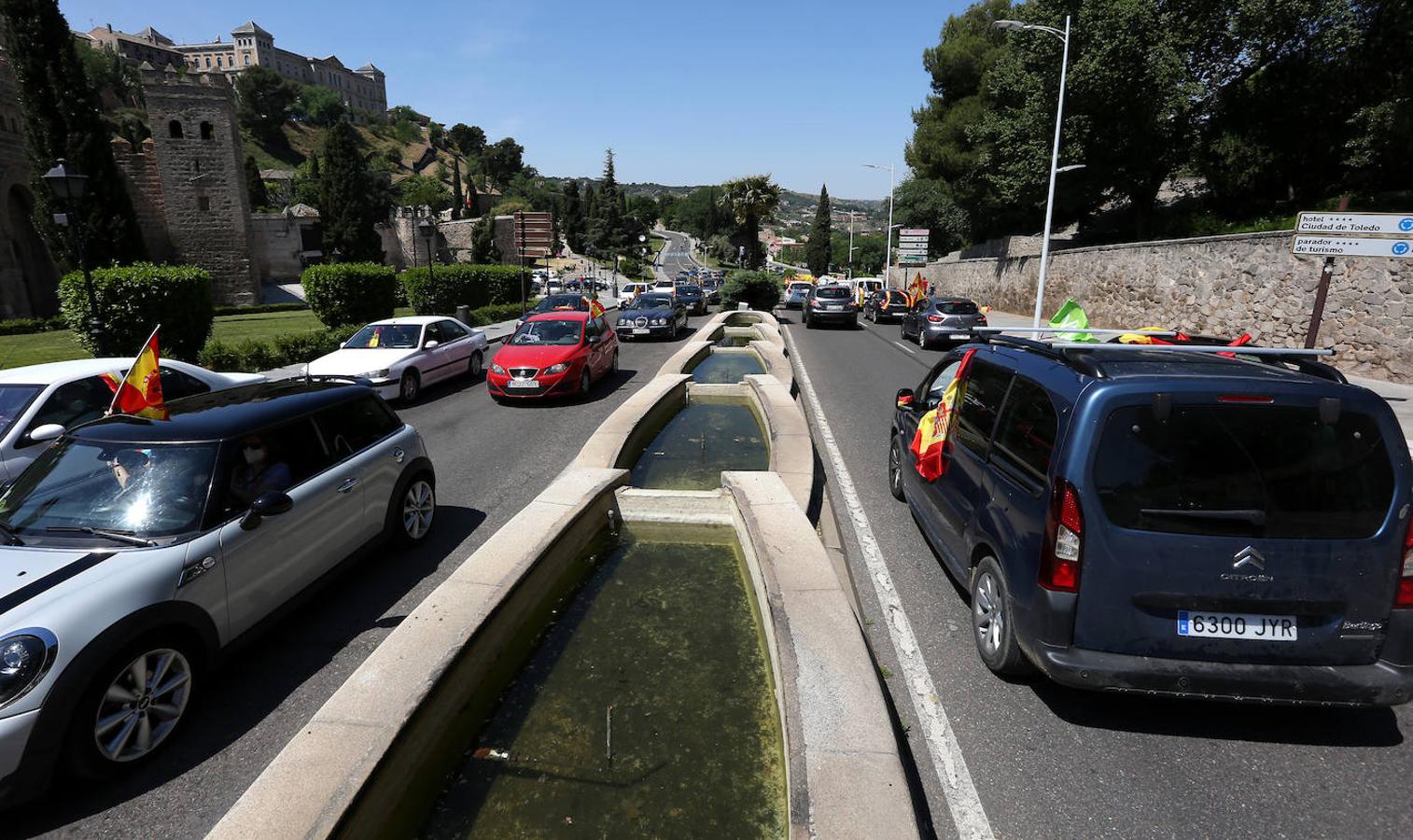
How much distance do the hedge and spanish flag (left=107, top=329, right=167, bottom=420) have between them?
2318cm

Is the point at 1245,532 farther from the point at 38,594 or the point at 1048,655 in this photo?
the point at 38,594

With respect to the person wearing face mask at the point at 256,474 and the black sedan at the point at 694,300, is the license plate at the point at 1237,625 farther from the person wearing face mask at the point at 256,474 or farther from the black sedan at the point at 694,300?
the black sedan at the point at 694,300

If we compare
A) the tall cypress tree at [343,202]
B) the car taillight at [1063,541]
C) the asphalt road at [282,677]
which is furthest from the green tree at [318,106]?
the car taillight at [1063,541]

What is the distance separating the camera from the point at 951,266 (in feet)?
160

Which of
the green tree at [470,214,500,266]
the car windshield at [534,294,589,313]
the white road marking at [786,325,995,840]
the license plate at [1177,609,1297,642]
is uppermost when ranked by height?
the green tree at [470,214,500,266]

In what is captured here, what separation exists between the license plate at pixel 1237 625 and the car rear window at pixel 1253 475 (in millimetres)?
425

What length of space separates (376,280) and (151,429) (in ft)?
66.5

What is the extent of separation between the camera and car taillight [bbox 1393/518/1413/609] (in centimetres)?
331

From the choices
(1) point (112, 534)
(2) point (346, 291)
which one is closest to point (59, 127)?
(2) point (346, 291)

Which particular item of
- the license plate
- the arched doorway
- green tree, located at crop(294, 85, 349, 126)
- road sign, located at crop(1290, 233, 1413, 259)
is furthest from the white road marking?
green tree, located at crop(294, 85, 349, 126)

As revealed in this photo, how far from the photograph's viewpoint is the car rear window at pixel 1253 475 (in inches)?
129

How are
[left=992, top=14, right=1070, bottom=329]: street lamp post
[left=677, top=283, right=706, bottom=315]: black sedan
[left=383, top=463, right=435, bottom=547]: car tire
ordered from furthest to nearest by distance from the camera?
[left=677, top=283, right=706, bottom=315]: black sedan → [left=992, top=14, right=1070, bottom=329]: street lamp post → [left=383, top=463, right=435, bottom=547]: car tire

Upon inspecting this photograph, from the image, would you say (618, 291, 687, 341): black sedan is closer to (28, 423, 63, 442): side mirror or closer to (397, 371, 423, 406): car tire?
(397, 371, 423, 406): car tire

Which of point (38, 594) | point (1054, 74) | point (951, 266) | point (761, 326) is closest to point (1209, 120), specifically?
point (1054, 74)
